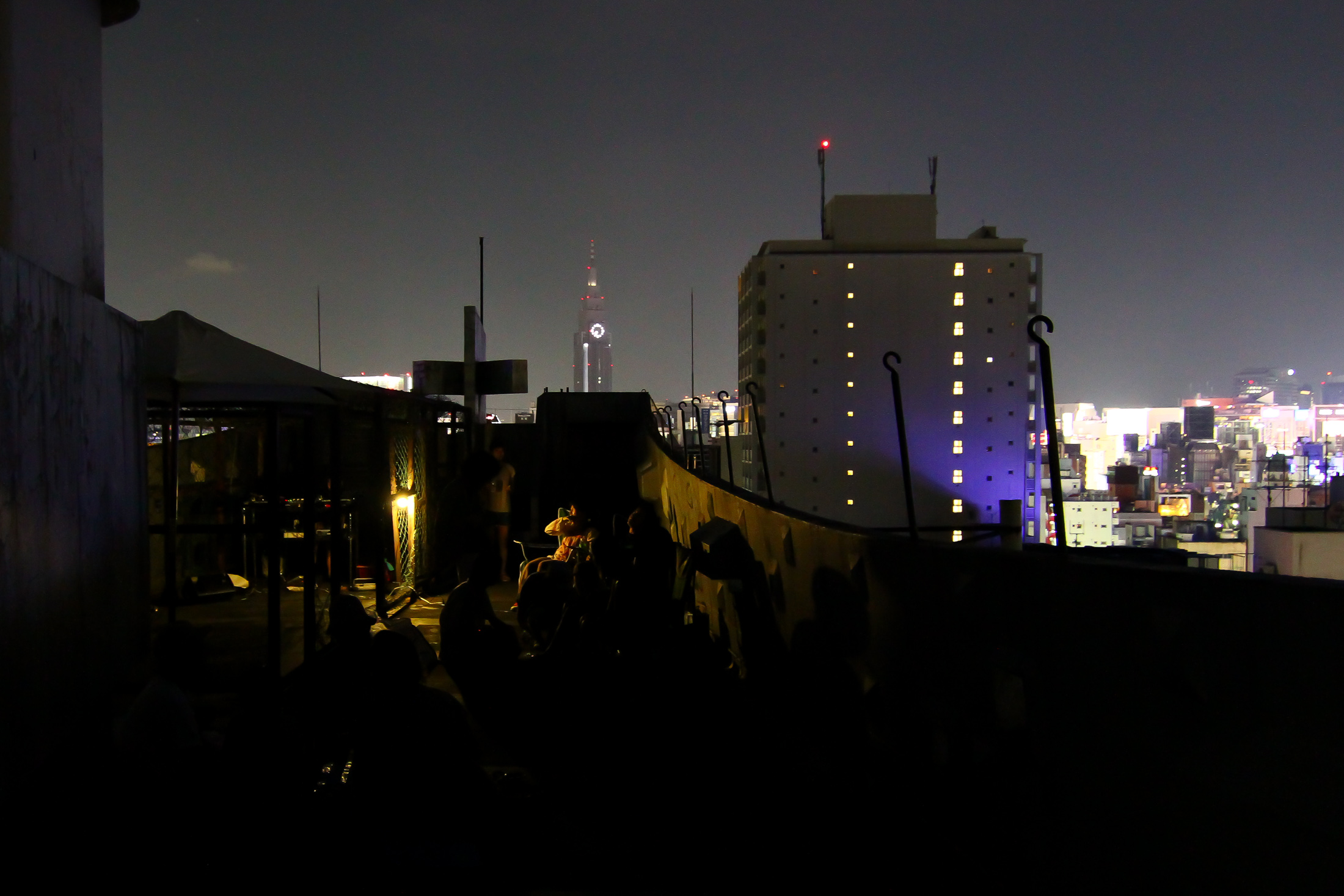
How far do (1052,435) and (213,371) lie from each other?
5.18 metres

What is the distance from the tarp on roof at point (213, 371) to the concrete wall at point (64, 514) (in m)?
0.37

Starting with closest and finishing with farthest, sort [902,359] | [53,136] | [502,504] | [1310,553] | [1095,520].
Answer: [53,136] → [502,504] → [1310,553] → [1095,520] → [902,359]

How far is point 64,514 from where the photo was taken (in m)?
4.06

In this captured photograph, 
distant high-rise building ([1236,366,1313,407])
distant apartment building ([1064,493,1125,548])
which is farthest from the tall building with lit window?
distant high-rise building ([1236,366,1313,407])

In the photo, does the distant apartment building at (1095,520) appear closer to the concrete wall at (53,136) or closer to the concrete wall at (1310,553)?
the concrete wall at (1310,553)

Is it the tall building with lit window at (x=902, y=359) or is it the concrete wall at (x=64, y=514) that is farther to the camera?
the tall building with lit window at (x=902, y=359)

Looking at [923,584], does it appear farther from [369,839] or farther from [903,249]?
[903,249]

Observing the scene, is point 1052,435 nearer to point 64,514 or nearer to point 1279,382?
point 64,514

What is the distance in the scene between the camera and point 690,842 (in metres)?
3.94

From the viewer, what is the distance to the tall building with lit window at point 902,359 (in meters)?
70.9

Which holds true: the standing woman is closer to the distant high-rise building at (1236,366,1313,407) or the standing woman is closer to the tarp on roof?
the tarp on roof

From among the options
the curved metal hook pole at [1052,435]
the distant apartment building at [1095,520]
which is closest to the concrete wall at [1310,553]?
the curved metal hook pole at [1052,435]

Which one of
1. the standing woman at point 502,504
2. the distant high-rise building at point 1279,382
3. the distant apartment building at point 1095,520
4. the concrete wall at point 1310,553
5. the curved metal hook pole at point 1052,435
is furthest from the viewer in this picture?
the distant high-rise building at point 1279,382

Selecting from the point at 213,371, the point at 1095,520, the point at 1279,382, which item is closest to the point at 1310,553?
the point at 213,371
